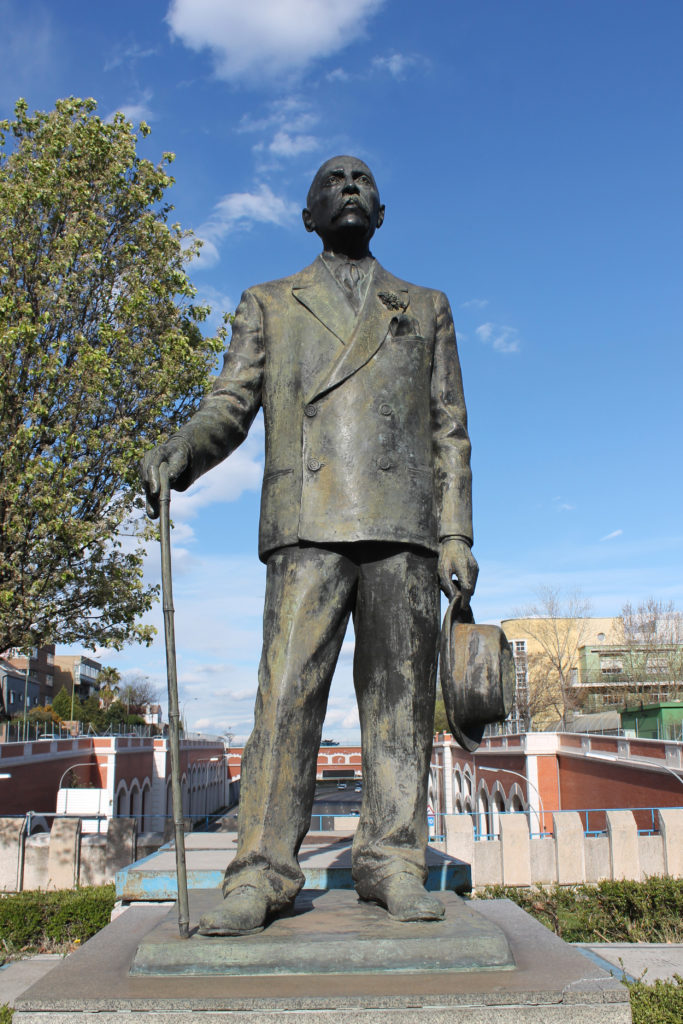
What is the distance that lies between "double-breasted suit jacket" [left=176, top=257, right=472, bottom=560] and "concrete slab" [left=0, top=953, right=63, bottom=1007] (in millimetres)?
2635

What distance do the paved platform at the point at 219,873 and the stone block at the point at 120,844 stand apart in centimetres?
858

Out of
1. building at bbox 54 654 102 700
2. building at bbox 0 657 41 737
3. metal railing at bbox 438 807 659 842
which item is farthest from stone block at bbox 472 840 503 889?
building at bbox 54 654 102 700

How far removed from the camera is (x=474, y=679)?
3172 mm

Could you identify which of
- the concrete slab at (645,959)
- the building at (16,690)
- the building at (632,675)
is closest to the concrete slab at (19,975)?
the concrete slab at (645,959)

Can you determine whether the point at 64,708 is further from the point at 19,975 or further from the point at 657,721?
the point at 19,975

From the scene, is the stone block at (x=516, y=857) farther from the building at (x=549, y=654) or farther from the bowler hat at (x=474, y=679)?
the building at (x=549, y=654)

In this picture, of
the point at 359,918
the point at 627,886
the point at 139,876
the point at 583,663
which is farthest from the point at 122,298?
the point at 583,663

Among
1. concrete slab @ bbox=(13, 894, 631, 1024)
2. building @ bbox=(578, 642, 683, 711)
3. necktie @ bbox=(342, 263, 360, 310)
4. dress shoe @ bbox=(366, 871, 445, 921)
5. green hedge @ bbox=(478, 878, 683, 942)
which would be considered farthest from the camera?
building @ bbox=(578, 642, 683, 711)

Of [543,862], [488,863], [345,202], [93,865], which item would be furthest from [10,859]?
[345,202]

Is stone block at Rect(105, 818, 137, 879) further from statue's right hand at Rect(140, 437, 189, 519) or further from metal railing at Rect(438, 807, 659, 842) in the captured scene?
statue's right hand at Rect(140, 437, 189, 519)

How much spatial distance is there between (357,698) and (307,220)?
209 cm

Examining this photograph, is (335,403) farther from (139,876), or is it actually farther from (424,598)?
Result: (139,876)

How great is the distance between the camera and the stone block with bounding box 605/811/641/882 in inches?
446

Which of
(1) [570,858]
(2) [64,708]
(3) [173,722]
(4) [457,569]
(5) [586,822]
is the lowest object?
(5) [586,822]
